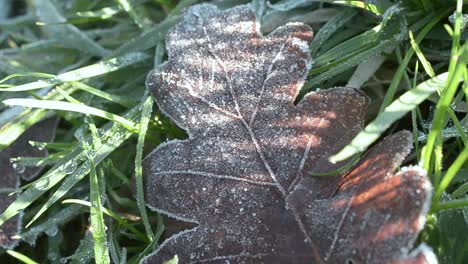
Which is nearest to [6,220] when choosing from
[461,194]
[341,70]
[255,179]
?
[255,179]

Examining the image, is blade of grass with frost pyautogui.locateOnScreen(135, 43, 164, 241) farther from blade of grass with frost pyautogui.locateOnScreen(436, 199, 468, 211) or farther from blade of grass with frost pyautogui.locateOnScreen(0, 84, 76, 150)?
blade of grass with frost pyautogui.locateOnScreen(436, 199, 468, 211)

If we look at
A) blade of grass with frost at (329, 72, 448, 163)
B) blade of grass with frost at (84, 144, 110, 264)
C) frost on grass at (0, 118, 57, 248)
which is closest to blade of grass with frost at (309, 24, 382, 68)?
blade of grass with frost at (329, 72, 448, 163)

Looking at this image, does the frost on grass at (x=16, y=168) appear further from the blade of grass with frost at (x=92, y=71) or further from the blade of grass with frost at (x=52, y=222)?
the blade of grass with frost at (x=92, y=71)

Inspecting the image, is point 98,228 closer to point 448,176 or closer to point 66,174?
point 66,174

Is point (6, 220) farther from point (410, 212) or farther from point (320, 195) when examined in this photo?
point (410, 212)

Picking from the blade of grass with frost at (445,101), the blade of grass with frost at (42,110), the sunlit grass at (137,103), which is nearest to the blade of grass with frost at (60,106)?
the sunlit grass at (137,103)

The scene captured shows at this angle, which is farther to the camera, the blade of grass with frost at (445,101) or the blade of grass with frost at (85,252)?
the blade of grass with frost at (85,252)
